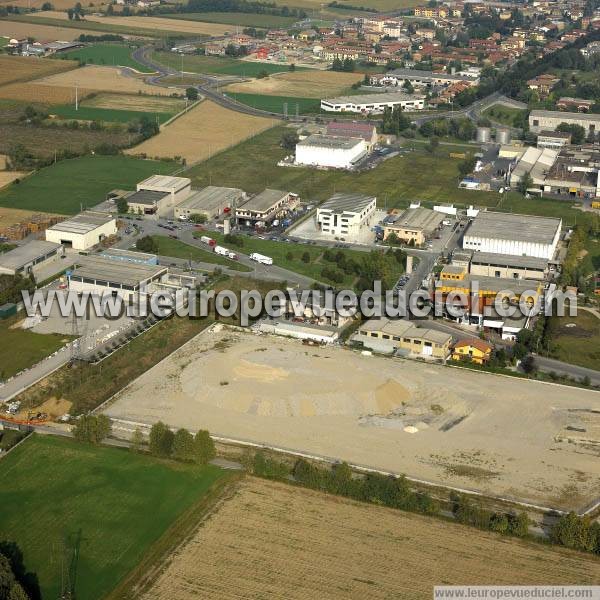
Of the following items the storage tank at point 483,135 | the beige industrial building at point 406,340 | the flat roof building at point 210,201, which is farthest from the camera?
the storage tank at point 483,135

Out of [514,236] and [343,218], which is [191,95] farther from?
[514,236]

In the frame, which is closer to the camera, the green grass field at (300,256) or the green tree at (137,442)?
the green tree at (137,442)

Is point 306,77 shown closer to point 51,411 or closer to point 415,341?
point 415,341

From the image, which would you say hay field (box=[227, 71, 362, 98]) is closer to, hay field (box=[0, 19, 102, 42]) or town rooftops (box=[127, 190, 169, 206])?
hay field (box=[0, 19, 102, 42])

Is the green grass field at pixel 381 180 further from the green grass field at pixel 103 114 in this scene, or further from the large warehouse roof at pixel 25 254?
the large warehouse roof at pixel 25 254

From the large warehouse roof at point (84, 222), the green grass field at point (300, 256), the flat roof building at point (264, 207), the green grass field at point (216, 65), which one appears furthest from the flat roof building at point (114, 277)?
the green grass field at point (216, 65)

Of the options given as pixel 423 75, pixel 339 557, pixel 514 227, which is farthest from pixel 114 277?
pixel 423 75

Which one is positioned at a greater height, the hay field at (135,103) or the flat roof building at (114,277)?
the hay field at (135,103)
